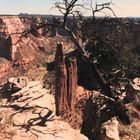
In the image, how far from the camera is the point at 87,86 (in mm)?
36219

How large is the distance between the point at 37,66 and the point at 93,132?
3242cm

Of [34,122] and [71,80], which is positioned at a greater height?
[71,80]

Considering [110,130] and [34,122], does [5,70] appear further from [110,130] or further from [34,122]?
[110,130]

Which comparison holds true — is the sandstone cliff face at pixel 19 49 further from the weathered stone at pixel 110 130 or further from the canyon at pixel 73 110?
the weathered stone at pixel 110 130

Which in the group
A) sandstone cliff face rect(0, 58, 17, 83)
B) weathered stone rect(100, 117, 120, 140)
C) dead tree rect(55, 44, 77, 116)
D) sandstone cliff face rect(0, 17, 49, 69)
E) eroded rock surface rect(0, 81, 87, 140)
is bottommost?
sandstone cliff face rect(0, 58, 17, 83)

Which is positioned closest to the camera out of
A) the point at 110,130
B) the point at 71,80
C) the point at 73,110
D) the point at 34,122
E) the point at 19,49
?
the point at 110,130

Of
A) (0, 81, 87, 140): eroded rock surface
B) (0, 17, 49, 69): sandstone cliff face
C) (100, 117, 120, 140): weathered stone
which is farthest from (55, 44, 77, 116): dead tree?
(0, 17, 49, 69): sandstone cliff face

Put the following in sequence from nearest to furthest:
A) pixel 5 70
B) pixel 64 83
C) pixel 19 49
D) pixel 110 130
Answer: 1. pixel 110 130
2. pixel 64 83
3. pixel 5 70
4. pixel 19 49

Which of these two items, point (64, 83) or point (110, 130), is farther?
point (64, 83)

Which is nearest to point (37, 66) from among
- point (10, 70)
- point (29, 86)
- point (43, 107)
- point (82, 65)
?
point (10, 70)

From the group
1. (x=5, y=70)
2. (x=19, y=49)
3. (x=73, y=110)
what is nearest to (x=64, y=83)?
(x=73, y=110)

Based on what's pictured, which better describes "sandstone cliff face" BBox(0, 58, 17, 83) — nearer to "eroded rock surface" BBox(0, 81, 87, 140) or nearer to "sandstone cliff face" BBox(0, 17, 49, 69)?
"sandstone cliff face" BBox(0, 17, 49, 69)

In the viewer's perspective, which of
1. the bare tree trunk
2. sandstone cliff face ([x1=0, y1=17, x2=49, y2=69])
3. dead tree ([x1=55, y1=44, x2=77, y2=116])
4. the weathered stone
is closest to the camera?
the weathered stone

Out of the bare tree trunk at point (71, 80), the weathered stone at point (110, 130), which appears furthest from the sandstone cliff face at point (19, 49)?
the weathered stone at point (110, 130)
